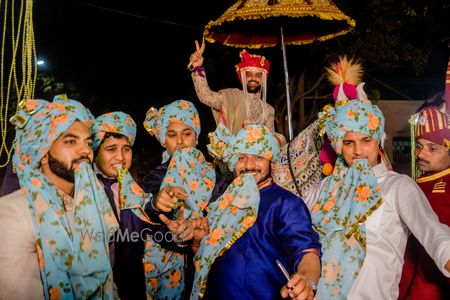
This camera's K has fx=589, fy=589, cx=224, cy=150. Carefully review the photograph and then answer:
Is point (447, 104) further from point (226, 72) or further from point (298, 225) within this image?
point (226, 72)

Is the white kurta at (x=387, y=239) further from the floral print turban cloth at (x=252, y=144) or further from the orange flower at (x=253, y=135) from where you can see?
the orange flower at (x=253, y=135)

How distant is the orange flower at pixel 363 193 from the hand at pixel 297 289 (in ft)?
3.44

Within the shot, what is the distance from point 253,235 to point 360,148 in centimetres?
Answer: 108

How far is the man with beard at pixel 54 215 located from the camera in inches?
122

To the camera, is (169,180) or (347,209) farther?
(169,180)

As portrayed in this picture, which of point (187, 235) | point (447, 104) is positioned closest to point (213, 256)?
point (187, 235)

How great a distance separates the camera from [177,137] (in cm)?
548

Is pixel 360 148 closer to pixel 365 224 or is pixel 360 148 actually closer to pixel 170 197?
pixel 365 224

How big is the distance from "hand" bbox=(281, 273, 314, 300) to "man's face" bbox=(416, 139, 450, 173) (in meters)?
2.19

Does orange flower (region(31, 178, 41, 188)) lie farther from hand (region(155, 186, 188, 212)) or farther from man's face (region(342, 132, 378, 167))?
man's face (region(342, 132, 378, 167))

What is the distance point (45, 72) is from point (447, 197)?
36.4 feet

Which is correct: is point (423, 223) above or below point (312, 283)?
above

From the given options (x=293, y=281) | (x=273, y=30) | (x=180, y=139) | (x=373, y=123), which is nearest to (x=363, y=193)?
(x=373, y=123)

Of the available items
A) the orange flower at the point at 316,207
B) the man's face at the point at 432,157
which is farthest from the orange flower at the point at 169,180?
the man's face at the point at 432,157
